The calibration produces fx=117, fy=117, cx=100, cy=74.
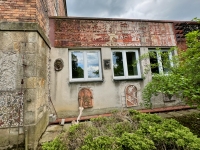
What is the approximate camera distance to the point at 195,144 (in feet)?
4.90

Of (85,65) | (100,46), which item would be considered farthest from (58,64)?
(100,46)

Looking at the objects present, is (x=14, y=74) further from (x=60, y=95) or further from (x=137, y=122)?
(x=137, y=122)

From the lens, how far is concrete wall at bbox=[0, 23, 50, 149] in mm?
2396

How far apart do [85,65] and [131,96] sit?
2.35 metres

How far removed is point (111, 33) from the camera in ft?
17.0

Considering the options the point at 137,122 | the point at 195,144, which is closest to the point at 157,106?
the point at 137,122

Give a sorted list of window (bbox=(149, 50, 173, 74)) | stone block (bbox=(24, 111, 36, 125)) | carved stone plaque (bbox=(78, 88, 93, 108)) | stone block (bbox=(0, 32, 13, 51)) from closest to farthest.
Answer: stone block (bbox=(24, 111, 36, 125)) < stone block (bbox=(0, 32, 13, 51)) < window (bbox=(149, 50, 173, 74)) < carved stone plaque (bbox=(78, 88, 93, 108))

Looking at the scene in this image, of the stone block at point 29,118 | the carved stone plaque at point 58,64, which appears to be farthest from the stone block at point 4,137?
the carved stone plaque at point 58,64

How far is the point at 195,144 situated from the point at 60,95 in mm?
4004

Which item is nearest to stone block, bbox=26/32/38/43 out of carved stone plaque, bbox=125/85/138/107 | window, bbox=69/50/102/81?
window, bbox=69/50/102/81

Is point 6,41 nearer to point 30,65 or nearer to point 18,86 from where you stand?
point 30,65

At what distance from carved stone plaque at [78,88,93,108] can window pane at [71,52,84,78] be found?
2.20 feet

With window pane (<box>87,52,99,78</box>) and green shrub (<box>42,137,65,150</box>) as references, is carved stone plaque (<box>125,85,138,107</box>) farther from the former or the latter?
green shrub (<box>42,137,65,150</box>)

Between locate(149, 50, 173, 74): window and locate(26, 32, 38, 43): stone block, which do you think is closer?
locate(26, 32, 38, 43): stone block
